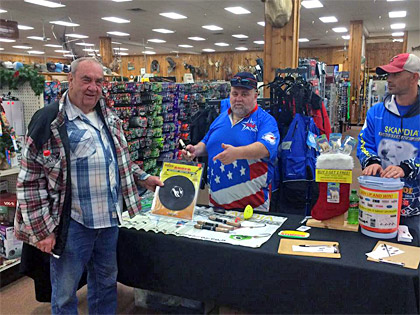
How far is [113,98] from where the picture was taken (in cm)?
509

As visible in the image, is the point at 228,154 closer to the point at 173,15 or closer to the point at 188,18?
the point at 173,15

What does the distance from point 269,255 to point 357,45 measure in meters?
13.6

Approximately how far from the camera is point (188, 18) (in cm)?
1234

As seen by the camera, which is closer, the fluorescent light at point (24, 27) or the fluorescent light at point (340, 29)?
the fluorescent light at point (24, 27)

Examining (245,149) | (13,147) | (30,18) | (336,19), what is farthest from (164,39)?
(245,149)

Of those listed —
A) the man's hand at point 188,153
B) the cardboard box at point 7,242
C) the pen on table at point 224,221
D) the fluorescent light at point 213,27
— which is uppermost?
the fluorescent light at point 213,27

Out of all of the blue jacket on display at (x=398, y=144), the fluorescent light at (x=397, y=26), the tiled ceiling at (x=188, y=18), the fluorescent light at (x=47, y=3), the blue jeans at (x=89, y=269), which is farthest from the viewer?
the fluorescent light at (x=397, y=26)

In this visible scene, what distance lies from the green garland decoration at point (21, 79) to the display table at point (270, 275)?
1883 mm

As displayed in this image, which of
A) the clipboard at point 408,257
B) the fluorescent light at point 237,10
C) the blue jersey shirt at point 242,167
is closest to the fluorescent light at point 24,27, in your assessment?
the fluorescent light at point 237,10

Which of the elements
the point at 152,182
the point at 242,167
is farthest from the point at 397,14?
the point at 152,182

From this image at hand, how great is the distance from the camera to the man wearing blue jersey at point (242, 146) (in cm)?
237

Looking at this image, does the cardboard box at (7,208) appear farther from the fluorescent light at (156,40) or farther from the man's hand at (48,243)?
the fluorescent light at (156,40)

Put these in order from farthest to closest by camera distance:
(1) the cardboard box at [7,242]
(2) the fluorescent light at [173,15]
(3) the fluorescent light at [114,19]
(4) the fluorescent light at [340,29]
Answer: (4) the fluorescent light at [340,29] → (3) the fluorescent light at [114,19] → (2) the fluorescent light at [173,15] → (1) the cardboard box at [7,242]

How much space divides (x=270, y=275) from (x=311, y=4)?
1055cm
